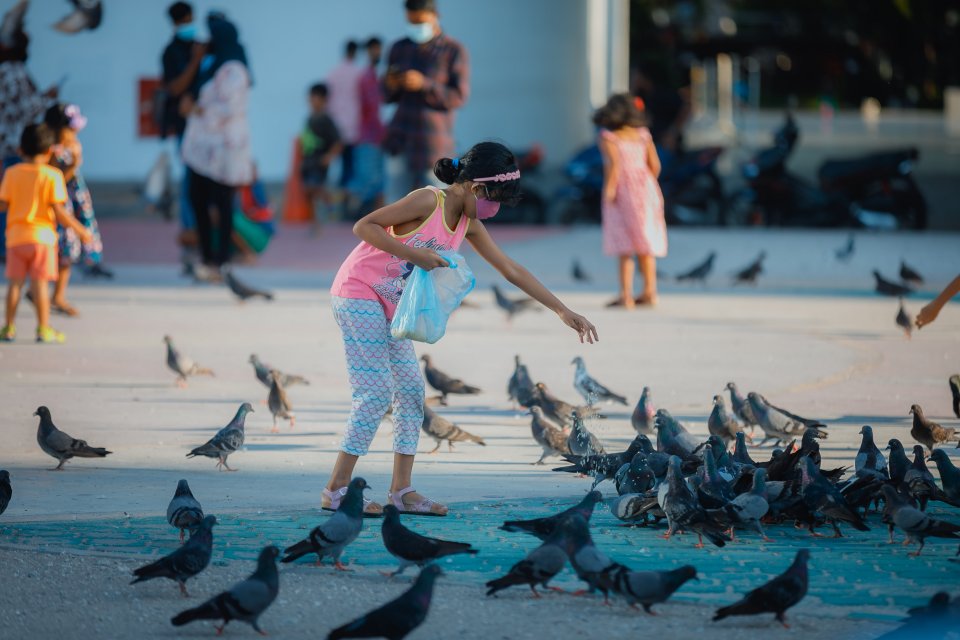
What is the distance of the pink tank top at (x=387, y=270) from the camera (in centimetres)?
659

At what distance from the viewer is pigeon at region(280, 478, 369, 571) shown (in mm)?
5676

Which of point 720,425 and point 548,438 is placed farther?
point 720,425

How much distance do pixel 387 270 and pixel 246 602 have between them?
6.66 feet

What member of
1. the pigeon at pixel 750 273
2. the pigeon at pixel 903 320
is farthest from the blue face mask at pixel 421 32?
the pigeon at pixel 903 320

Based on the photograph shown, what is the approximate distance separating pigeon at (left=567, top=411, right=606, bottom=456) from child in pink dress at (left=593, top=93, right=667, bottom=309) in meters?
6.97

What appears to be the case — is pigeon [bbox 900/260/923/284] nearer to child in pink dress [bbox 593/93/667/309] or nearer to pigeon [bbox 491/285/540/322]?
child in pink dress [bbox 593/93/667/309]

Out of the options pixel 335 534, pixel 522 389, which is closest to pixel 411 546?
pixel 335 534

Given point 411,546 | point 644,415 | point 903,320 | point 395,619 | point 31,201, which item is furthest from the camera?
point 903,320

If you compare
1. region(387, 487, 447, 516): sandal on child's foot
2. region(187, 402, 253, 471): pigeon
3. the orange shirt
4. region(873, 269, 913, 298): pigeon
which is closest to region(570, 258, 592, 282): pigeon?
region(873, 269, 913, 298): pigeon

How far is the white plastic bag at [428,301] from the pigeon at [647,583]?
59.0 inches

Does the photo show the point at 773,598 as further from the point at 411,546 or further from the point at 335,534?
the point at 335,534

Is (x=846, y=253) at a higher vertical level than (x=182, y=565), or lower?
lower

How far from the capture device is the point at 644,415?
8.59 m

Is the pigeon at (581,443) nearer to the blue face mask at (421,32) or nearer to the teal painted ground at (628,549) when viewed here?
the teal painted ground at (628,549)
